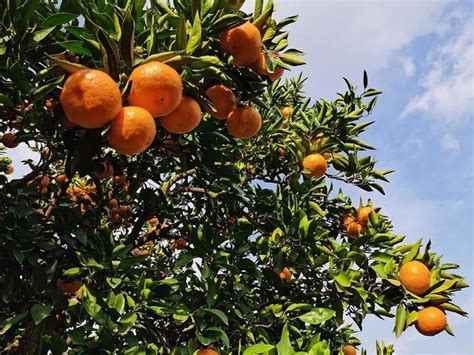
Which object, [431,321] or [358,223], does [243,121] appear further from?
[358,223]

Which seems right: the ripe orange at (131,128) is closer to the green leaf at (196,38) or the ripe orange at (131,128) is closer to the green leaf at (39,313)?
the green leaf at (196,38)

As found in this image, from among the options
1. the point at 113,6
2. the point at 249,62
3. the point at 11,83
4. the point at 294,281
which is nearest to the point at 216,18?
the point at 249,62

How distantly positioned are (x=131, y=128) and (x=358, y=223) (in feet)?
9.41

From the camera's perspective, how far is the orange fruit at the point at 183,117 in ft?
6.53

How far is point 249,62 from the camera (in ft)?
7.63

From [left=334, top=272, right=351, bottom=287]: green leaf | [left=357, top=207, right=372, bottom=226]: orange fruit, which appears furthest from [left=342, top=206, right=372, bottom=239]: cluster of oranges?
[left=334, top=272, right=351, bottom=287]: green leaf

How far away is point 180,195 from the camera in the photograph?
4746 mm

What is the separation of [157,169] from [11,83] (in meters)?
1.57

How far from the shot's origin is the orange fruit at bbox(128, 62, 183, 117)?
174 centimetres

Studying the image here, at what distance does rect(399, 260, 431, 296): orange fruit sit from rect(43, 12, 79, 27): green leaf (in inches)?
88.1

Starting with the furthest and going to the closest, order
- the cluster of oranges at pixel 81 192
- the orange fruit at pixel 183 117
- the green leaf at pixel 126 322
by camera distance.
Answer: the cluster of oranges at pixel 81 192 → the green leaf at pixel 126 322 → the orange fruit at pixel 183 117

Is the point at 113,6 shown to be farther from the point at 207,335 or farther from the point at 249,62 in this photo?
the point at 207,335

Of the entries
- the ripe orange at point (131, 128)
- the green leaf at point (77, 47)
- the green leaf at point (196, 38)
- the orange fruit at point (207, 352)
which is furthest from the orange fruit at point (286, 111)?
the ripe orange at point (131, 128)

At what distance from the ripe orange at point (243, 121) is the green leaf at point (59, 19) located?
33.7 inches
